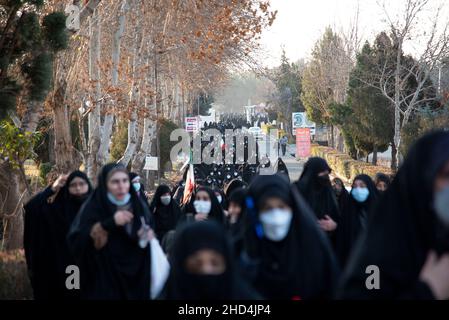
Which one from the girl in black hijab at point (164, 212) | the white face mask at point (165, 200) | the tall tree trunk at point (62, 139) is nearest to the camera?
the girl in black hijab at point (164, 212)

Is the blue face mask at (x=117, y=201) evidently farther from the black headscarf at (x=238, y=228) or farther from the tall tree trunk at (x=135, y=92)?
the tall tree trunk at (x=135, y=92)

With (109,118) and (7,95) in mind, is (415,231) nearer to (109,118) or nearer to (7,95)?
(7,95)

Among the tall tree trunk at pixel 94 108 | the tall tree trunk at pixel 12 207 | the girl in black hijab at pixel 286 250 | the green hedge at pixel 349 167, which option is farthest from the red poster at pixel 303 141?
the girl in black hijab at pixel 286 250

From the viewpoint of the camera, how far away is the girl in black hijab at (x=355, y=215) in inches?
277

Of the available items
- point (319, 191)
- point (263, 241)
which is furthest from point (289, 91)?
point (263, 241)

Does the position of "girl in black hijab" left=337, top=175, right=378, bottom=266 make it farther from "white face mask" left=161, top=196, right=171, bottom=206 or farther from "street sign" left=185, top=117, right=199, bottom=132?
"street sign" left=185, top=117, right=199, bottom=132

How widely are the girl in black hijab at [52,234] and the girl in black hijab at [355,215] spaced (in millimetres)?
2212

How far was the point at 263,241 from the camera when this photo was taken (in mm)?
4082

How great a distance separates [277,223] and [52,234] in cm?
357

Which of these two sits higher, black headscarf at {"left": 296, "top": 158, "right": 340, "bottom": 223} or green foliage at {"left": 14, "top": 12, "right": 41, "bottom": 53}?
green foliage at {"left": 14, "top": 12, "right": 41, "bottom": 53}

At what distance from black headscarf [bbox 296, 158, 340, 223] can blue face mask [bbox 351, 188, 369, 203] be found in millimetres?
250

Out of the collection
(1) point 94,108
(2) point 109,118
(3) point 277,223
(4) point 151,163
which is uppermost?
(1) point 94,108

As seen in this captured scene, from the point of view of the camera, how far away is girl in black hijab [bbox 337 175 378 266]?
705 cm

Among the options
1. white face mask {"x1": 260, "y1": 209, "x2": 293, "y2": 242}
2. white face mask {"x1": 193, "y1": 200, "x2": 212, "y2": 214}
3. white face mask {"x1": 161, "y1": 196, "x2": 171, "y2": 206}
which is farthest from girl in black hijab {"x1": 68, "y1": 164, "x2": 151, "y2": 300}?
white face mask {"x1": 161, "y1": 196, "x2": 171, "y2": 206}
